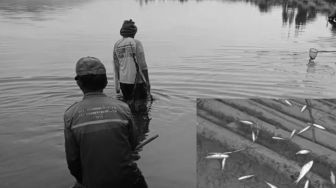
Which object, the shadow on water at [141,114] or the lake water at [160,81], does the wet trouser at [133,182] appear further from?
the shadow on water at [141,114]

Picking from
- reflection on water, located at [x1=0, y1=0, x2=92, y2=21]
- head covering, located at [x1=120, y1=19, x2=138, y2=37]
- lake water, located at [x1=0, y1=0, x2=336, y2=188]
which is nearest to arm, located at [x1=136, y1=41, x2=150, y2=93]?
head covering, located at [x1=120, y1=19, x2=138, y2=37]

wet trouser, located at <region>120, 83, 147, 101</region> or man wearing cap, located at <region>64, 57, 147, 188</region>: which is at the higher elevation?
man wearing cap, located at <region>64, 57, 147, 188</region>

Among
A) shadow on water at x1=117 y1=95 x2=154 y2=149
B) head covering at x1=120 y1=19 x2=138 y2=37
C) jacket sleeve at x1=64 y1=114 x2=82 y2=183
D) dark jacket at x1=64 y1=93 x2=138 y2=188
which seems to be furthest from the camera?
shadow on water at x1=117 y1=95 x2=154 y2=149

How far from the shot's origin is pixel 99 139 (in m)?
3.78

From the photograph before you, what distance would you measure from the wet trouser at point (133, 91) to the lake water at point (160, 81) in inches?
29.1

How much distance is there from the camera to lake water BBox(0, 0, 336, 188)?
7.23 metres

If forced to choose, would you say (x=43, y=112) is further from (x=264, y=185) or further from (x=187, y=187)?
(x=264, y=185)

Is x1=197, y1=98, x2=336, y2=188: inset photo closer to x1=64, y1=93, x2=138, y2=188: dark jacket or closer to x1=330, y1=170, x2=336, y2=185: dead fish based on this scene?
x1=330, y1=170, x2=336, y2=185: dead fish


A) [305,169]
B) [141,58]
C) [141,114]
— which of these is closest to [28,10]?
[141,114]

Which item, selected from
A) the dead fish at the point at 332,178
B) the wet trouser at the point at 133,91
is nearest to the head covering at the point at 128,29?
the wet trouser at the point at 133,91

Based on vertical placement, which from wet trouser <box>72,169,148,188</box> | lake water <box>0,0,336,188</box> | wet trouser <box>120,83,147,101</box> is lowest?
lake water <box>0,0,336,188</box>

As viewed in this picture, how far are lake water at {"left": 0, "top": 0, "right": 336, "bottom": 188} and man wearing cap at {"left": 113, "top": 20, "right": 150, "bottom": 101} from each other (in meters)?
0.98

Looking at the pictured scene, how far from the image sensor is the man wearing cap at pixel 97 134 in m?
3.78

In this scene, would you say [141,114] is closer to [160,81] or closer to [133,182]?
[160,81]
